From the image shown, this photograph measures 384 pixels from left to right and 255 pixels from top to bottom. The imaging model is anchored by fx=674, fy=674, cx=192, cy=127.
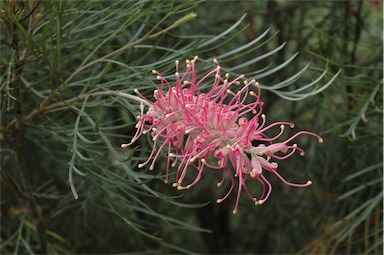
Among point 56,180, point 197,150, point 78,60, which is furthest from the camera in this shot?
point 56,180

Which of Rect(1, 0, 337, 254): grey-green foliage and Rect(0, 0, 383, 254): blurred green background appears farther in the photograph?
Rect(0, 0, 383, 254): blurred green background

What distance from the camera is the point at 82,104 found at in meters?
0.79

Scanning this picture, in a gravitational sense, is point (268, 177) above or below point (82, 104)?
below

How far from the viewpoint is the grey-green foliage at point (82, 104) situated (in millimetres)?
761

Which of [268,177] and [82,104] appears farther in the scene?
[268,177]

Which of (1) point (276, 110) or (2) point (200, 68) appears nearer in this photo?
(2) point (200, 68)

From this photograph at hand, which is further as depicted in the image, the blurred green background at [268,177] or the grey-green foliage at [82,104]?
the blurred green background at [268,177]

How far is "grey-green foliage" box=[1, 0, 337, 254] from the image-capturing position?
76cm

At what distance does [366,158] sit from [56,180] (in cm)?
63

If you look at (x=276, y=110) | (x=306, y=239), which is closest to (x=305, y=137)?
(x=276, y=110)

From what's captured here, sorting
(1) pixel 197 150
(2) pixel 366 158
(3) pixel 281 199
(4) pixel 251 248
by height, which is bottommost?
(4) pixel 251 248

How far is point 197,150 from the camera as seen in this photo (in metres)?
0.64

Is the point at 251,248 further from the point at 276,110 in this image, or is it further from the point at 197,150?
the point at 197,150

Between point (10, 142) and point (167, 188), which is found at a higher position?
point (10, 142)
